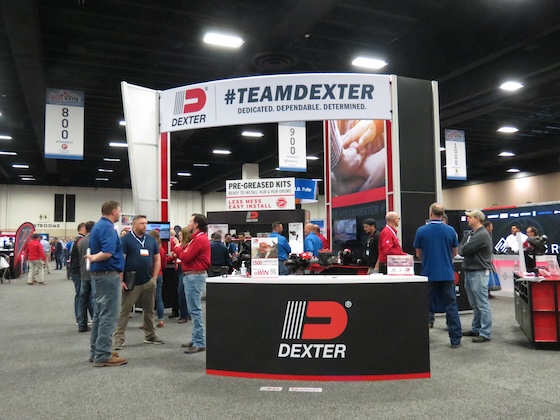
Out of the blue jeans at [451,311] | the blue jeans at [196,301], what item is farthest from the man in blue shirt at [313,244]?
the blue jeans at [196,301]

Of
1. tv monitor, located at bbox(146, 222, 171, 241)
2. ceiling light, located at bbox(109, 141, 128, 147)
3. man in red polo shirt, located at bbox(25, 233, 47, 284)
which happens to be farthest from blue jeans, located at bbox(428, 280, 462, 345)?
ceiling light, located at bbox(109, 141, 128, 147)

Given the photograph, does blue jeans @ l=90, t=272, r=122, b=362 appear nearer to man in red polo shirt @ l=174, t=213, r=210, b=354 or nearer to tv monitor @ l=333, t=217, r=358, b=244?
man in red polo shirt @ l=174, t=213, r=210, b=354

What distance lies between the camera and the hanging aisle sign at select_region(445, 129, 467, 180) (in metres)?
13.3

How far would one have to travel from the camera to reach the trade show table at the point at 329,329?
11.7 feet

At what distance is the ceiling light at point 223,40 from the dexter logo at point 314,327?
17.5 ft

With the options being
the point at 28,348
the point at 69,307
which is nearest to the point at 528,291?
the point at 28,348

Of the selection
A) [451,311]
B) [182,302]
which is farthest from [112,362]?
[451,311]

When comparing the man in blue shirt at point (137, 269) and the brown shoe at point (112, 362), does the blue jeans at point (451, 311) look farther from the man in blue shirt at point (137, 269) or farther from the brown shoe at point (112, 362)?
the brown shoe at point (112, 362)

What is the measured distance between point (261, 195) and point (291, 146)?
1.54m

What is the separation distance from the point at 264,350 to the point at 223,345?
0.34 meters

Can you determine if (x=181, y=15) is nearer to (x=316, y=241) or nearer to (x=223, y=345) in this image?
(x=316, y=241)

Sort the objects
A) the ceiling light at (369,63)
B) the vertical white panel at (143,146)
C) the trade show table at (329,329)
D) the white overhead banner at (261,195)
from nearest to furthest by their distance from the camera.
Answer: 1. the trade show table at (329,329)
2. the vertical white panel at (143,146)
3. the ceiling light at (369,63)
4. the white overhead banner at (261,195)

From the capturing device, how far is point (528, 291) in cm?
479

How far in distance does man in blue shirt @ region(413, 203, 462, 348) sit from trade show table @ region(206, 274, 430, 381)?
1.16 metres
